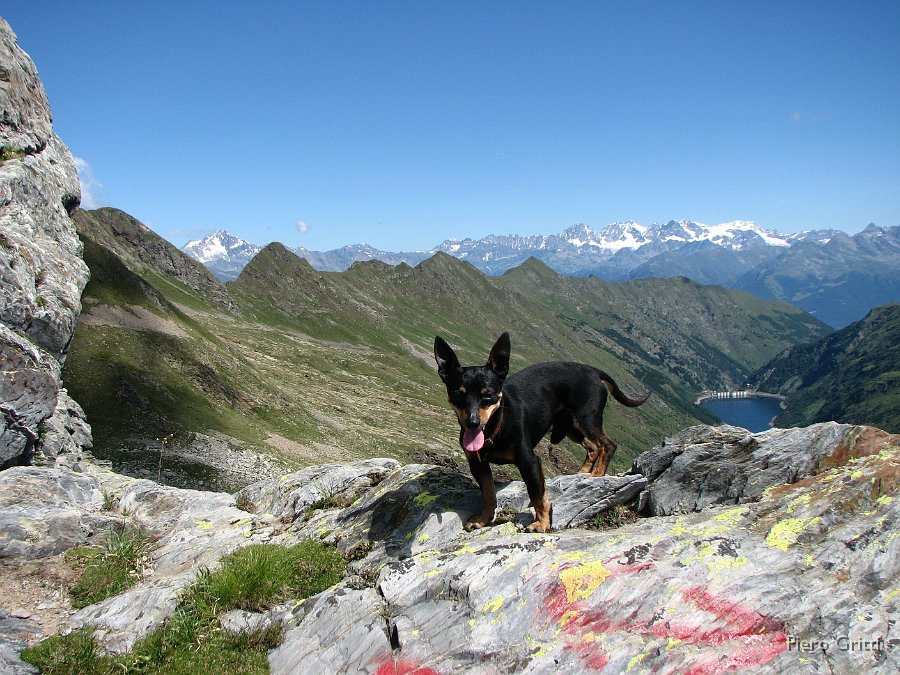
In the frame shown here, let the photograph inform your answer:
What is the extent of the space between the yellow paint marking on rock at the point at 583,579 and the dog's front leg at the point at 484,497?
7.96 ft

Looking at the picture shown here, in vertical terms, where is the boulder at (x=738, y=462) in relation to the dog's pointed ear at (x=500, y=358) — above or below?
below

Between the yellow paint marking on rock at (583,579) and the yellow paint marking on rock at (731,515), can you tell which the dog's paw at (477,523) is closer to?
the yellow paint marking on rock at (583,579)

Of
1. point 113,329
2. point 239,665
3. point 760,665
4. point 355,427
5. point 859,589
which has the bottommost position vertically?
point 355,427

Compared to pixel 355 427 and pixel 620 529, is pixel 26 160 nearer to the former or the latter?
pixel 620 529

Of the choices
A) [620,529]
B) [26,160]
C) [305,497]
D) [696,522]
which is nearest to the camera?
[696,522]

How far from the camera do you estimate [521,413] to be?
915 cm

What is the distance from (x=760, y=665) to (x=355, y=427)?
9008 cm

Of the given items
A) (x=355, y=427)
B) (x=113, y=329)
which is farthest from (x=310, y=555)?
(x=355, y=427)

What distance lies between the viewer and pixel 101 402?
2096 inches

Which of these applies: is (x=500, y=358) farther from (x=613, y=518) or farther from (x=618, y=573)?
(x=613, y=518)

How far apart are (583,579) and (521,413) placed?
3.09 m

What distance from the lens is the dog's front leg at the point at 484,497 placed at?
9.09m

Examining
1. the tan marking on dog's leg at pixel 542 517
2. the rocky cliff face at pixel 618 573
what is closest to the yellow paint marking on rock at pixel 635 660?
the rocky cliff face at pixel 618 573

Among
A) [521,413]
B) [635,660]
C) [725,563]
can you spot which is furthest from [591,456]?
[635,660]
